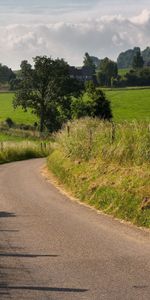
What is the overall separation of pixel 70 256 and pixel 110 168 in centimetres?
776

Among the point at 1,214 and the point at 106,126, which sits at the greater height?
the point at 106,126

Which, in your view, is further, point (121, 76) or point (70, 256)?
point (121, 76)

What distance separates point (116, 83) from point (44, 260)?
5120 inches

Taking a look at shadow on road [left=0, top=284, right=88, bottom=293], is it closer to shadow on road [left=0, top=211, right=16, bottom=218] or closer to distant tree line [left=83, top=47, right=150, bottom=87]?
shadow on road [left=0, top=211, right=16, bottom=218]

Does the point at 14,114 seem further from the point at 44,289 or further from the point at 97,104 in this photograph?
the point at 44,289

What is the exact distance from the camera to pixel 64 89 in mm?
75438

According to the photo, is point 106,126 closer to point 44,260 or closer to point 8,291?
point 44,260

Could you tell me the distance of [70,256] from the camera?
10.4m

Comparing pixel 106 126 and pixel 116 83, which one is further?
pixel 116 83

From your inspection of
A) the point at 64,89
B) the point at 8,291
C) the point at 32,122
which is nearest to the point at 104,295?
the point at 8,291

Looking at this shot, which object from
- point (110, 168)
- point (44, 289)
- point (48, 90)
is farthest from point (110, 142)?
point (48, 90)

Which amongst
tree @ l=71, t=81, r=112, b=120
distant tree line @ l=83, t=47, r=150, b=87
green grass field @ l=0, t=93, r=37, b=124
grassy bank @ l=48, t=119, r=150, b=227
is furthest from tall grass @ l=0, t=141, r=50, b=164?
distant tree line @ l=83, t=47, r=150, b=87

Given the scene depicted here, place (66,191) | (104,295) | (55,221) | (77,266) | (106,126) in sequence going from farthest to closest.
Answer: (106,126) → (66,191) → (55,221) → (77,266) → (104,295)

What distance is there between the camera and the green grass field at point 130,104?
80.3 meters
